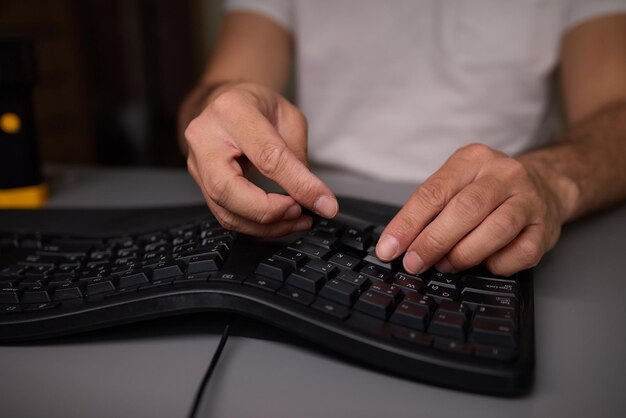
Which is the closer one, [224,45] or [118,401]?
[118,401]

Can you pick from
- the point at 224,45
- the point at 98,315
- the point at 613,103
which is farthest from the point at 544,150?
the point at 224,45

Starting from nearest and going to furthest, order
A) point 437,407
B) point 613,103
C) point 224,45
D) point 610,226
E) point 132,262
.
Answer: point 437,407, point 132,262, point 610,226, point 613,103, point 224,45

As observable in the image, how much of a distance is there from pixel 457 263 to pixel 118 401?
0.24 m

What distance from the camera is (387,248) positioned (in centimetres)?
43

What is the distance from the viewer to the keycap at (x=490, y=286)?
0.40m

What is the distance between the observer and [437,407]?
1.10 ft


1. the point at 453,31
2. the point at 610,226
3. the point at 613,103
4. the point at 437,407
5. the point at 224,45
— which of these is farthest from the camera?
the point at 224,45

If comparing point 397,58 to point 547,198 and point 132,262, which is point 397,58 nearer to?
point 547,198

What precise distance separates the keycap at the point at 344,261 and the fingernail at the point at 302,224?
6 centimetres

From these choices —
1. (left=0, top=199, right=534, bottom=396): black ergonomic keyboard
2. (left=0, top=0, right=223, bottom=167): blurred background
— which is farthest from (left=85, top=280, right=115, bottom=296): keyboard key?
(left=0, top=0, right=223, bottom=167): blurred background

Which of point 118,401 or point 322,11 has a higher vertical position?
point 322,11

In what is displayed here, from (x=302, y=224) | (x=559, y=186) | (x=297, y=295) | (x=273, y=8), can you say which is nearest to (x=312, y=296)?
(x=297, y=295)

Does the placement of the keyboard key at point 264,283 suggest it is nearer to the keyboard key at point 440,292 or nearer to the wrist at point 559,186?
the keyboard key at point 440,292

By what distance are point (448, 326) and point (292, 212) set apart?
162 mm
